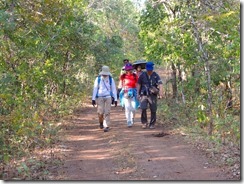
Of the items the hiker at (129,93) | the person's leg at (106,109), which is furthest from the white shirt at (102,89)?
the hiker at (129,93)

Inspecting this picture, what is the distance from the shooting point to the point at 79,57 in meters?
16.0

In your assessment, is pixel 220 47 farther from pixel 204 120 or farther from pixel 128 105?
pixel 128 105

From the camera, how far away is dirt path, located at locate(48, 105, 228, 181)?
6.42 metres

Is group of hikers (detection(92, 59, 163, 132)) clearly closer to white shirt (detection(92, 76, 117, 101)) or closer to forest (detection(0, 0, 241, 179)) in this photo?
white shirt (detection(92, 76, 117, 101))

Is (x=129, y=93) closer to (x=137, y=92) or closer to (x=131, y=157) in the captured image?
(x=137, y=92)

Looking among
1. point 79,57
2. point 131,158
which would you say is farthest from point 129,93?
point 79,57

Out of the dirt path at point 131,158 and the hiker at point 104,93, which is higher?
the hiker at point 104,93

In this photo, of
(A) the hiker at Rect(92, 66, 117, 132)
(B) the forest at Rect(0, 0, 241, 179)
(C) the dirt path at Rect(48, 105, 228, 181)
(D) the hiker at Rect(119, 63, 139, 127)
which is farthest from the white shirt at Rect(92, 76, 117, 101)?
(B) the forest at Rect(0, 0, 241, 179)

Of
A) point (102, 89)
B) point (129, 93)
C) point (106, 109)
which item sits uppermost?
point (102, 89)

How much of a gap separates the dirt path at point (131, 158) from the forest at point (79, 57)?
539 mm

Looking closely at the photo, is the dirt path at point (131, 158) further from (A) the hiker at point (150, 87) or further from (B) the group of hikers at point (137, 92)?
(A) the hiker at point (150, 87)

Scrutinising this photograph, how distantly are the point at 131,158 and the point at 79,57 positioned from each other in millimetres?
9141

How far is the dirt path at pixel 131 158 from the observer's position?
21.1 feet

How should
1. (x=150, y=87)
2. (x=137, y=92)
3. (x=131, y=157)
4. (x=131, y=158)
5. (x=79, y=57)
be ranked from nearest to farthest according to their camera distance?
(x=131, y=158), (x=131, y=157), (x=150, y=87), (x=137, y=92), (x=79, y=57)
